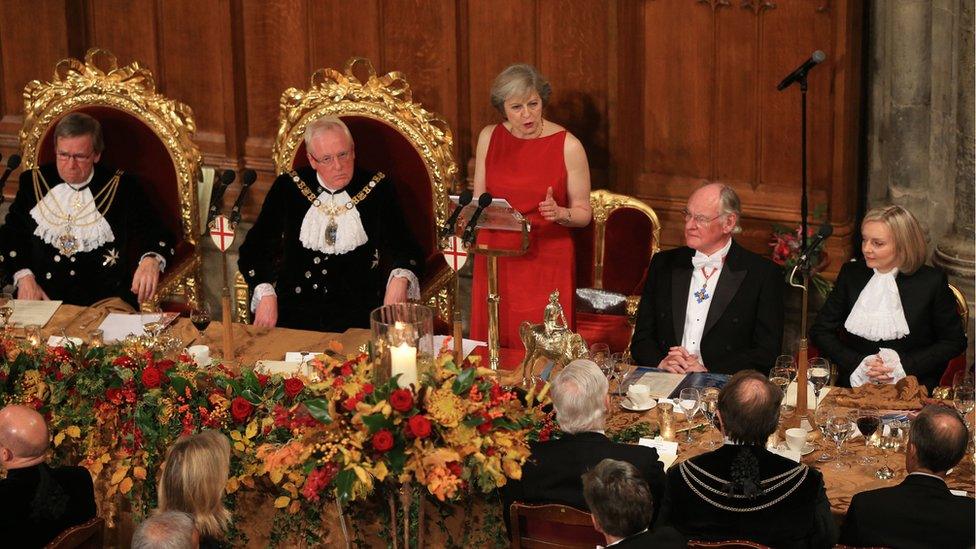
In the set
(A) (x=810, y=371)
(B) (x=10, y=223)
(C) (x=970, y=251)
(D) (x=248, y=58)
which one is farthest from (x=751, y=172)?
(B) (x=10, y=223)

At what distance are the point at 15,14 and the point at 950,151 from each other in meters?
5.13

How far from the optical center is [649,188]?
7.53 meters

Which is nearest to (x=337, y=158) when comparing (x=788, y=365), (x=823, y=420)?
(x=788, y=365)

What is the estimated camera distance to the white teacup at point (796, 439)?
4953mm

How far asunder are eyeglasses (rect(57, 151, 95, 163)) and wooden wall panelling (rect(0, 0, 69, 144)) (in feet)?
5.30

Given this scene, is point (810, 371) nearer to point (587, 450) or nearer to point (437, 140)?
point (587, 450)

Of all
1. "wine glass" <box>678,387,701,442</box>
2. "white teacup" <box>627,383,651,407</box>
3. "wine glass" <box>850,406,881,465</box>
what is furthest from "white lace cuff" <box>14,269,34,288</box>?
"wine glass" <box>850,406,881,465</box>

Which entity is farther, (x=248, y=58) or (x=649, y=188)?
(x=248, y=58)

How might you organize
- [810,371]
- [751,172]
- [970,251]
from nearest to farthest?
1. [810,371]
2. [970,251]
3. [751,172]

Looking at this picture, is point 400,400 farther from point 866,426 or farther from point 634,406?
point 866,426

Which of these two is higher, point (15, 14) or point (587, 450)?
point (15, 14)

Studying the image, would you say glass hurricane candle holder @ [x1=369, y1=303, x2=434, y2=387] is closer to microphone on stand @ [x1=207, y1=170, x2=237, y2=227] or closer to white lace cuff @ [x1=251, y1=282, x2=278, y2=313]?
microphone on stand @ [x1=207, y1=170, x2=237, y2=227]

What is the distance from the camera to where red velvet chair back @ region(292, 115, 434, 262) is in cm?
710

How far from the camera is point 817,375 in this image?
536cm
